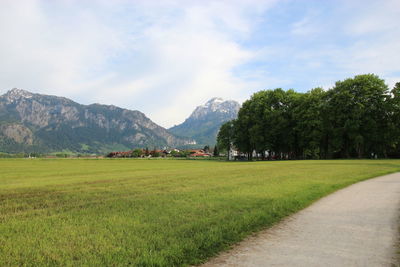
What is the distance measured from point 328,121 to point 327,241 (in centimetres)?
6652

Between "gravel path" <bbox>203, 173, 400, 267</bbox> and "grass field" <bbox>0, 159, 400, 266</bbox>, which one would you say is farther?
"grass field" <bbox>0, 159, 400, 266</bbox>

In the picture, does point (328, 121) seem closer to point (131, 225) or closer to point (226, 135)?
point (226, 135)

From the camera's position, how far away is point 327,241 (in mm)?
Answer: 7328

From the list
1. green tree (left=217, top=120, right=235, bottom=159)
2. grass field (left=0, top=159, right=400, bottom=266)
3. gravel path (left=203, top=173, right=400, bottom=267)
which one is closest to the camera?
gravel path (left=203, top=173, right=400, bottom=267)

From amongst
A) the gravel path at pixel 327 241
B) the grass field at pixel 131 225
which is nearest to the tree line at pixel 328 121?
the grass field at pixel 131 225

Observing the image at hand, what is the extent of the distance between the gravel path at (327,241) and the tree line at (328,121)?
56.7m

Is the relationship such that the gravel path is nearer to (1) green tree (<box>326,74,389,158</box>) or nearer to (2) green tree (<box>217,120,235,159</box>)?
(1) green tree (<box>326,74,389,158</box>)

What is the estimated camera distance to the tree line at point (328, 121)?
202 ft

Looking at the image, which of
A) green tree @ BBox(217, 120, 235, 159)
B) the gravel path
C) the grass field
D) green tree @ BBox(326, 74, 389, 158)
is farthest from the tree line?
the gravel path

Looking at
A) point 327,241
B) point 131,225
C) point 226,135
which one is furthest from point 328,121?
point 131,225

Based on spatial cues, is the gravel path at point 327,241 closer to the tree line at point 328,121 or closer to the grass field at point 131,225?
the grass field at point 131,225

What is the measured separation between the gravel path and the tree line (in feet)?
186

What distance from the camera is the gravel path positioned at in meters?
6.01

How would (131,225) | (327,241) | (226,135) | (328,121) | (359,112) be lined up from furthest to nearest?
(226,135) → (328,121) → (359,112) → (131,225) → (327,241)
